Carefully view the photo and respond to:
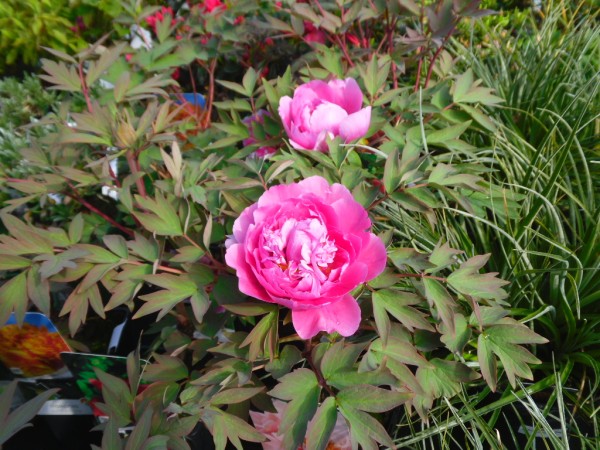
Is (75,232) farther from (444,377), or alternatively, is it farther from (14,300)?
(444,377)

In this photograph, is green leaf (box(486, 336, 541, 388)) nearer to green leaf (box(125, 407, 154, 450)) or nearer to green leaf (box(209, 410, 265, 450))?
green leaf (box(209, 410, 265, 450))

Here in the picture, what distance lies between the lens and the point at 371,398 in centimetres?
64

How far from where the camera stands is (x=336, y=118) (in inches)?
36.5

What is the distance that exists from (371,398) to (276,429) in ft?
0.95

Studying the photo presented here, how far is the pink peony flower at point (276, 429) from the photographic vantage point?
844 millimetres

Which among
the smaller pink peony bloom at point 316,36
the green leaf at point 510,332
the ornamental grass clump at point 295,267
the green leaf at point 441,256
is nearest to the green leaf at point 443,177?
the ornamental grass clump at point 295,267

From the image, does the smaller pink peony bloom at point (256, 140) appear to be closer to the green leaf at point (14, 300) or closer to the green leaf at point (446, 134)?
the green leaf at point (446, 134)

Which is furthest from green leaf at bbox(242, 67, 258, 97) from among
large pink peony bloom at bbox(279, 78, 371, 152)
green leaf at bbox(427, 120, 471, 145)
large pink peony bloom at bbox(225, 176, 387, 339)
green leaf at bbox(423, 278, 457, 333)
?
green leaf at bbox(423, 278, 457, 333)

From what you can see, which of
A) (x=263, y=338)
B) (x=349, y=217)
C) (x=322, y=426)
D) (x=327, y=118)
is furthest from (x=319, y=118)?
(x=322, y=426)

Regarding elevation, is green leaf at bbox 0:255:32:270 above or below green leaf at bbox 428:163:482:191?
below

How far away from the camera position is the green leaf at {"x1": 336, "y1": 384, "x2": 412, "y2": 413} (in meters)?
0.63

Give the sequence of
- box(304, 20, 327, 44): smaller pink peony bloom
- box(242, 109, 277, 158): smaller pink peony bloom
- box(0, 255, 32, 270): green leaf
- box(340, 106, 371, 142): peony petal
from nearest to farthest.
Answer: box(0, 255, 32, 270): green leaf < box(340, 106, 371, 142): peony petal < box(242, 109, 277, 158): smaller pink peony bloom < box(304, 20, 327, 44): smaller pink peony bloom

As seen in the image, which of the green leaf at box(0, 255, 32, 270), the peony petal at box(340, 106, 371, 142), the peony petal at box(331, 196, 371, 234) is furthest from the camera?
the peony petal at box(340, 106, 371, 142)

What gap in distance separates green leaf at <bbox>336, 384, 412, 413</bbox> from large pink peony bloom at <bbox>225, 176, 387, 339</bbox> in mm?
67
